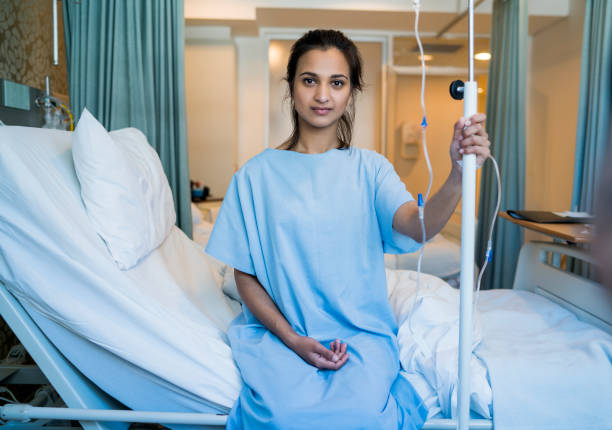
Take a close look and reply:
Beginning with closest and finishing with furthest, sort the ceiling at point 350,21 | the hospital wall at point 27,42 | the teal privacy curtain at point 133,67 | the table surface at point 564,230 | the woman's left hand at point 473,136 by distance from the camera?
the woman's left hand at point 473,136 → the table surface at point 564,230 → the hospital wall at point 27,42 → the teal privacy curtain at point 133,67 → the ceiling at point 350,21

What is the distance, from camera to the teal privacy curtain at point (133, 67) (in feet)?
6.88

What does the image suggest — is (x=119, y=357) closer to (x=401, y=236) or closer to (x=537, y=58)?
(x=401, y=236)

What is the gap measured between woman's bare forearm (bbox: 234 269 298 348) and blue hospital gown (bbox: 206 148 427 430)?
0.06 ft

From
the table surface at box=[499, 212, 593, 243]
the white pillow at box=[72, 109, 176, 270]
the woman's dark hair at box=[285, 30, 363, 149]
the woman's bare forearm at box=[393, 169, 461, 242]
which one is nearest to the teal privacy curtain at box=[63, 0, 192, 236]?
the white pillow at box=[72, 109, 176, 270]

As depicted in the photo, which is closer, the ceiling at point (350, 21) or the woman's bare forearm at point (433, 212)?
the woman's bare forearm at point (433, 212)

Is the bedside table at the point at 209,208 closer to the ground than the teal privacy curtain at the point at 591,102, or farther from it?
closer to the ground

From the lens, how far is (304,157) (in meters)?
1.18

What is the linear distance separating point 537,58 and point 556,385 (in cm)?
351

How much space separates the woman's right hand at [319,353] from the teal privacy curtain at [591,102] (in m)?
1.47

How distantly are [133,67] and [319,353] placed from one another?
5.66 feet

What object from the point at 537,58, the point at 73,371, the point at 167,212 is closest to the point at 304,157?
the point at 167,212

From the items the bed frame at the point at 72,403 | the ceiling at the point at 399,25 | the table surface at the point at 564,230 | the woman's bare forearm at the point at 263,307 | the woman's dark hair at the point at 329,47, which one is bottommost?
the bed frame at the point at 72,403

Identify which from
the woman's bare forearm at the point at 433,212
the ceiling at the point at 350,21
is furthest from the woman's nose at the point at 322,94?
the ceiling at the point at 350,21

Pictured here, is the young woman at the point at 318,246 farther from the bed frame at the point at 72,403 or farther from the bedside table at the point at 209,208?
the bedside table at the point at 209,208
